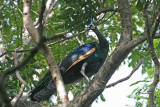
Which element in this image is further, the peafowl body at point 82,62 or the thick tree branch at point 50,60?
the peafowl body at point 82,62

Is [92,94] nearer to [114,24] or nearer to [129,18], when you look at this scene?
[129,18]

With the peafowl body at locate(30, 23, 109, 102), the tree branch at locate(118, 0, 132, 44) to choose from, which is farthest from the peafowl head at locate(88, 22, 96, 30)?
the tree branch at locate(118, 0, 132, 44)

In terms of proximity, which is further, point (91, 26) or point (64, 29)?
point (64, 29)

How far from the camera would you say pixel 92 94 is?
3.90m

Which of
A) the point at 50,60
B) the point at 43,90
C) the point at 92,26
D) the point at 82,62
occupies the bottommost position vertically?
the point at 50,60

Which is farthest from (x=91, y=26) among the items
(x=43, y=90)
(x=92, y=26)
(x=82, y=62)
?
(x=43, y=90)

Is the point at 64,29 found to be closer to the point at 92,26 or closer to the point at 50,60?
the point at 92,26

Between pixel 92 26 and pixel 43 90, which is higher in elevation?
pixel 92 26

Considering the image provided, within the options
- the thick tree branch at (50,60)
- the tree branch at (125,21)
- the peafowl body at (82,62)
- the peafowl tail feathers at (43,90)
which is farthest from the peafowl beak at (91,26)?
the thick tree branch at (50,60)

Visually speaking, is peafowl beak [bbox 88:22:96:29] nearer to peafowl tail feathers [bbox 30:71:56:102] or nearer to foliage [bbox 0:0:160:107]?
foliage [bbox 0:0:160:107]

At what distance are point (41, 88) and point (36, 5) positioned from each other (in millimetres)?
2973

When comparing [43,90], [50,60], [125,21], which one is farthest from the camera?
[43,90]

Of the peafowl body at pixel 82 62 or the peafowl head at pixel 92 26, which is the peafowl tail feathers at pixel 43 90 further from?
the peafowl head at pixel 92 26

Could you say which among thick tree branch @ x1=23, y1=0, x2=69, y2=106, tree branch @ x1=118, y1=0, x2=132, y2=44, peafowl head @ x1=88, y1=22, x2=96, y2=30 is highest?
peafowl head @ x1=88, y1=22, x2=96, y2=30
